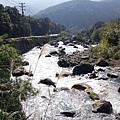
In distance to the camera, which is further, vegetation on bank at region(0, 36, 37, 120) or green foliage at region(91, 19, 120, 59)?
green foliage at region(91, 19, 120, 59)

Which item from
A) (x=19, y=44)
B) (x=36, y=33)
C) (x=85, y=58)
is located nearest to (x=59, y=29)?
(x=36, y=33)

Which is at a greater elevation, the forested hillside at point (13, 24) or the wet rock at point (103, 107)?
the forested hillside at point (13, 24)

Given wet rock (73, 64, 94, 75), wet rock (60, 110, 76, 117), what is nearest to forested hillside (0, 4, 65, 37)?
wet rock (73, 64, 94, 75)

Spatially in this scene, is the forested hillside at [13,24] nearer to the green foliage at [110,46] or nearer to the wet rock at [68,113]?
the green foliage at [110,46]

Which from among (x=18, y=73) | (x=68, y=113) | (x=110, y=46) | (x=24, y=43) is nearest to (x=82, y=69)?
(x=18, y=73)

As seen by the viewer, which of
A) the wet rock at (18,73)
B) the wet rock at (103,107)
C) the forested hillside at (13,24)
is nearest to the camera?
the wet rock at (103,107)

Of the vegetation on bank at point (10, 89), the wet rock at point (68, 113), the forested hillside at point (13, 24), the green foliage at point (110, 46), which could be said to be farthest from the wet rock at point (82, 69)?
the forested hillside at point (13, 24)

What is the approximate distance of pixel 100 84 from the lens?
21.4 metres

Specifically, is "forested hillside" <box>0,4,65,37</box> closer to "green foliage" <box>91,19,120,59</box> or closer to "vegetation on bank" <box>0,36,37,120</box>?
"green foliage" <box>91,19,120,59</box>

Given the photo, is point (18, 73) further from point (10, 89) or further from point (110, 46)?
point (110, 46)

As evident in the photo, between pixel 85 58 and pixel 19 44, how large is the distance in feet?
56.6

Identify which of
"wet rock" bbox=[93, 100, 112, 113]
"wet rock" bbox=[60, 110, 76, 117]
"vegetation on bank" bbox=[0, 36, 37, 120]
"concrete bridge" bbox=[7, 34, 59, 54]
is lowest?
"concrete bridge" bbox=[7, 34, 59, 54]

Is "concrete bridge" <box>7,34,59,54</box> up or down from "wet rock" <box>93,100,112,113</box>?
down

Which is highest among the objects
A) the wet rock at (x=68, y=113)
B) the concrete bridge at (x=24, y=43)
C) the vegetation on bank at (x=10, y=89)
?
the vegetation on bank at (x=10, y=89)
